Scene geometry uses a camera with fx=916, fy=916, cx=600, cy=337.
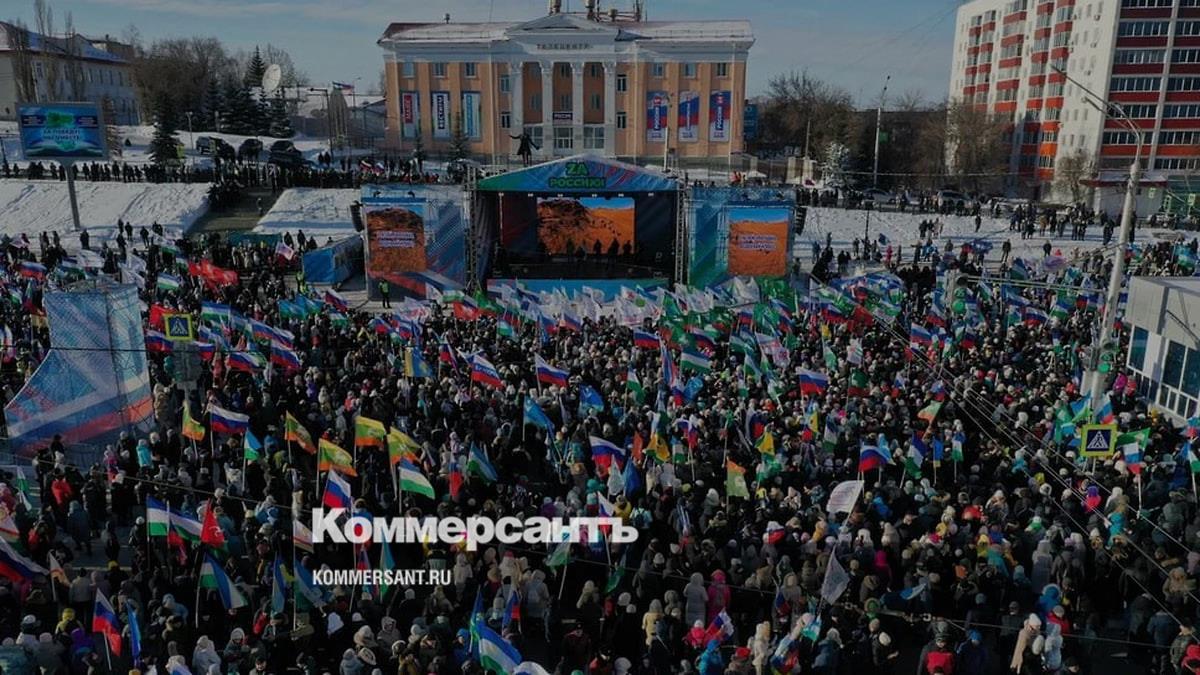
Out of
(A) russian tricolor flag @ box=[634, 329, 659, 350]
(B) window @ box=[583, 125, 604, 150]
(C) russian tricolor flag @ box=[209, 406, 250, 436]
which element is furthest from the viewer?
(B) window @ box=[583, 125, 604, 150]

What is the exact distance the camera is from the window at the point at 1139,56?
5466 cm

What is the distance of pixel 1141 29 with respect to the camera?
54.5m

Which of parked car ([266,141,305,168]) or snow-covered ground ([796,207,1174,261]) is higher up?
parked car ([266,141,305,168])

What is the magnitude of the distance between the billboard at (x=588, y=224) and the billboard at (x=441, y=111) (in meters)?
26.3

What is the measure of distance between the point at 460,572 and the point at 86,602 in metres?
3.69

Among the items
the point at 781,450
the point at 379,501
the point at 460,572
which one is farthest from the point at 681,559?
the point at 379,501

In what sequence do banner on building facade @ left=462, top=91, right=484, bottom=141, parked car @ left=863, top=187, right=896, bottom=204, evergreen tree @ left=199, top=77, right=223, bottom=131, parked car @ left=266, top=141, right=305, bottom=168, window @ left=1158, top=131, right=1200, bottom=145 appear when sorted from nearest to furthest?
parked car @ left=863, top=187, right=896, bottom=204 < parked car @ left=266, top=141, right=305, bottom=168 < banner on building facade @ left=462, top=91, right=484, bottom=141 < window @ left=1158, top=131, right=1200, bottom=145 < evergreen tree @ left=199, top=77, right=223, bottom=131

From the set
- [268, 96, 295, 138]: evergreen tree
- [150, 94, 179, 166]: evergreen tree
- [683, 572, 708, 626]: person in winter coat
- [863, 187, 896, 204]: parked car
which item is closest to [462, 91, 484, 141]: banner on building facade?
[268, 96, 295, 138]: evergreen tree

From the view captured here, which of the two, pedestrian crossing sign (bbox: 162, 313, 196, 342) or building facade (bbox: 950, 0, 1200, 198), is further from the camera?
building facade (bbox: 950, 0, 1200, 198)

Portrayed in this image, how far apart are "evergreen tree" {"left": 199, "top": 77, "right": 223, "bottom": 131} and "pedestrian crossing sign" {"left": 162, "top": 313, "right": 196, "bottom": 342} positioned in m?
51.4

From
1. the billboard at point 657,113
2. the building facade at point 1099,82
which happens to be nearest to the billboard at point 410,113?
the billboard at point 657,113

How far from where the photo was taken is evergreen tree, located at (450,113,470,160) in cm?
5092

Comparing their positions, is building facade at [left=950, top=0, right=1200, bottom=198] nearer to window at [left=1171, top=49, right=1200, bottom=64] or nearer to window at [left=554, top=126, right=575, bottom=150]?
window at [left=1171, top=49, right=1200, bottom=64]

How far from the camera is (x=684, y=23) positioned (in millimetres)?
54375
